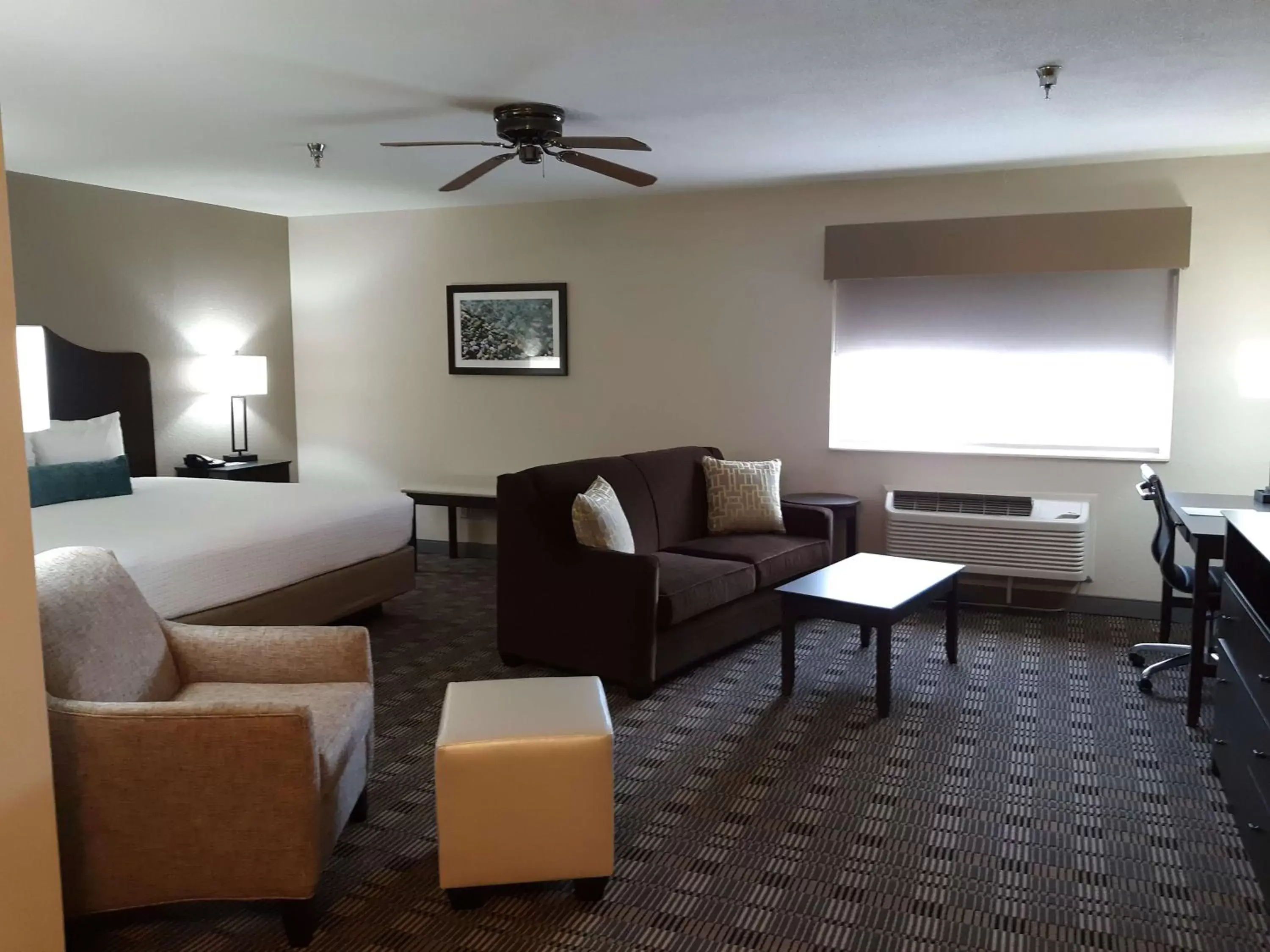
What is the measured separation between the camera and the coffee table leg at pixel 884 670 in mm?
3691

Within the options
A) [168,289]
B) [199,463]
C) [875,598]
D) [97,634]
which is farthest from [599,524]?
[168,289]

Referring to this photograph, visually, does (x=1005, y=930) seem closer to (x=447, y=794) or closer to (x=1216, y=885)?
(x=1216, y=885)

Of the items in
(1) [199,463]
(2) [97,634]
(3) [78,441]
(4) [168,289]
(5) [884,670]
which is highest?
(4) [168,289]

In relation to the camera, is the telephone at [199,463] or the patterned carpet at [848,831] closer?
the patterned carpet at [848,831]

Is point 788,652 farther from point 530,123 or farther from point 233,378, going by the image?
point 233,378

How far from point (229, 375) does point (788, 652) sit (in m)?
4.06

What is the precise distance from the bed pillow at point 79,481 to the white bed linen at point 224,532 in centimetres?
4

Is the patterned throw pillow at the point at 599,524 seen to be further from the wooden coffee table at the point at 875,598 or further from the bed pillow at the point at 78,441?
the bed pillow at the point at 78,441

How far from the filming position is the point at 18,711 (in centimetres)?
187

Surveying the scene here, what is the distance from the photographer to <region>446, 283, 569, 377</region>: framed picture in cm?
630

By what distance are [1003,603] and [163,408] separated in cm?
506

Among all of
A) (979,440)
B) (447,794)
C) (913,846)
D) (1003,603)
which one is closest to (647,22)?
(447,794)

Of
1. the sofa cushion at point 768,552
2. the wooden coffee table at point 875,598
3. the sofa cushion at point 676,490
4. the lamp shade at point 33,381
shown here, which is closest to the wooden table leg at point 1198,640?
the wooden coffee table at point 875,598

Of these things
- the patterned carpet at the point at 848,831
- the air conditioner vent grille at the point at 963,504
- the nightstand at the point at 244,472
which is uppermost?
the nightstand at the point at 244,472
